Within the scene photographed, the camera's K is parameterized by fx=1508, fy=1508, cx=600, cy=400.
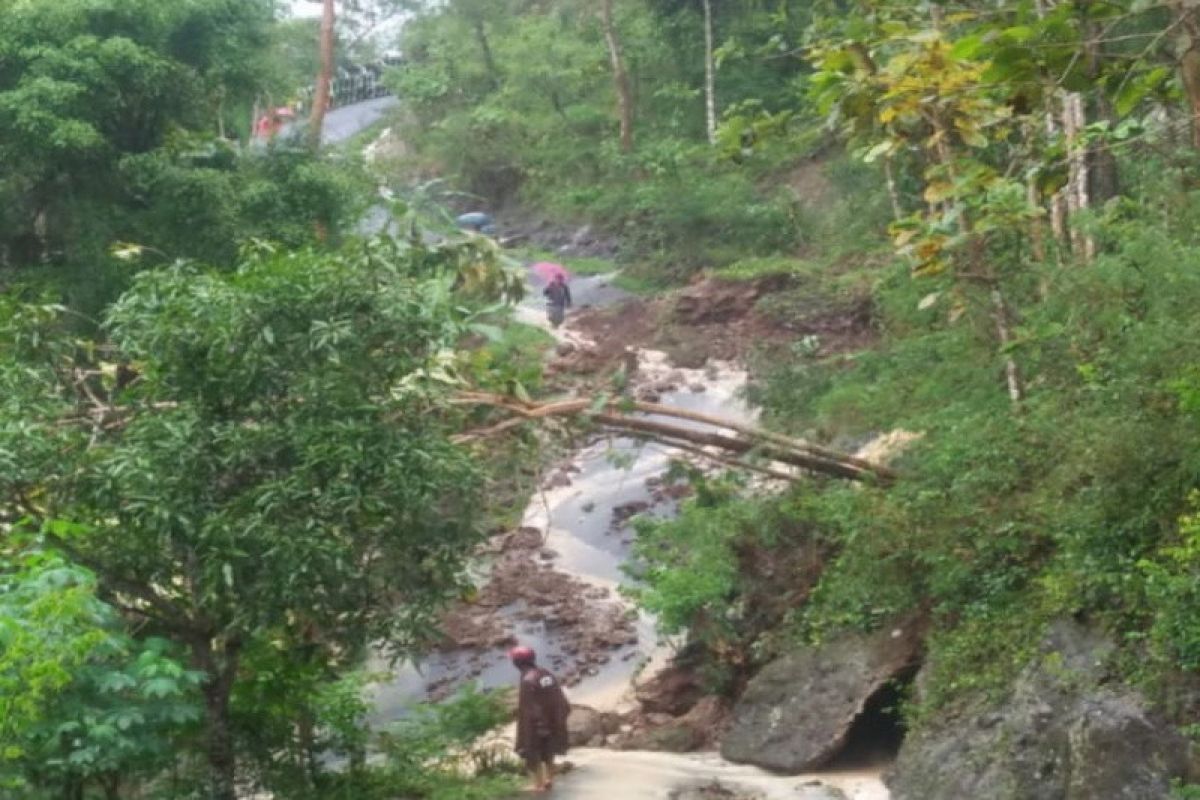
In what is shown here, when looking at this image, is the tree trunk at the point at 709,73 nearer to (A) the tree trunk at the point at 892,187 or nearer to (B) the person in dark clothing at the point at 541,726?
(A) the tree trunk at the point at 892,187

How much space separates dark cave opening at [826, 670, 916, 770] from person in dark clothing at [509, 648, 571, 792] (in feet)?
5.91

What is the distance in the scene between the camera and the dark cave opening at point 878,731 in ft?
32.4

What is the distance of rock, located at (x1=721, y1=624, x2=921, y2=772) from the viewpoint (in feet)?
32.3

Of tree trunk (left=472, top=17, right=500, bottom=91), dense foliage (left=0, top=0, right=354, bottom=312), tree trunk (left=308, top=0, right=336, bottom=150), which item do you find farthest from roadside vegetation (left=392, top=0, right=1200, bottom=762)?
tree trunk (left=472, top=17, right=500, bottom=91)

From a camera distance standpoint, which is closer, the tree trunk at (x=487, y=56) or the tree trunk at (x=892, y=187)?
the tree trunk at (x=892, y=187)

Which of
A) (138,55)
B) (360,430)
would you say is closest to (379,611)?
(360,430)

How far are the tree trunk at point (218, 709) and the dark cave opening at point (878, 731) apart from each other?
152 inches

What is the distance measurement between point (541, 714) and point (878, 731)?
2.42 m

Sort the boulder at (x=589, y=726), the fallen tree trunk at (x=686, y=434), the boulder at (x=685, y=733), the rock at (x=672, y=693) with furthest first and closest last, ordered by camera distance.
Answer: the rock at (x=672, y=693), the boulder at (x=589, y=726), the boulder at (x=685, y=733), the fallen tree trunk at (x=686, y=434)

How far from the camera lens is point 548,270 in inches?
974

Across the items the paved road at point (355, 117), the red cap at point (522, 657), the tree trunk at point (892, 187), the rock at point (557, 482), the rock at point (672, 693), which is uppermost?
the paved road at point (355, 117)

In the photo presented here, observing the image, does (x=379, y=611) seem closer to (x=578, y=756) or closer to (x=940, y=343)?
(x=578, y=756)

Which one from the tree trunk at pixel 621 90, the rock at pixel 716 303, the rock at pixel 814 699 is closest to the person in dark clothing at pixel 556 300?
the rock at pixel 716 303

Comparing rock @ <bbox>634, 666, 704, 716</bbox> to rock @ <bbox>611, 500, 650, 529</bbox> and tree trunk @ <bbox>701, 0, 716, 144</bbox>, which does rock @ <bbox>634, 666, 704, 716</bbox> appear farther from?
tree trunk @ <bbox>701, 0, 716, 144</bbox>
